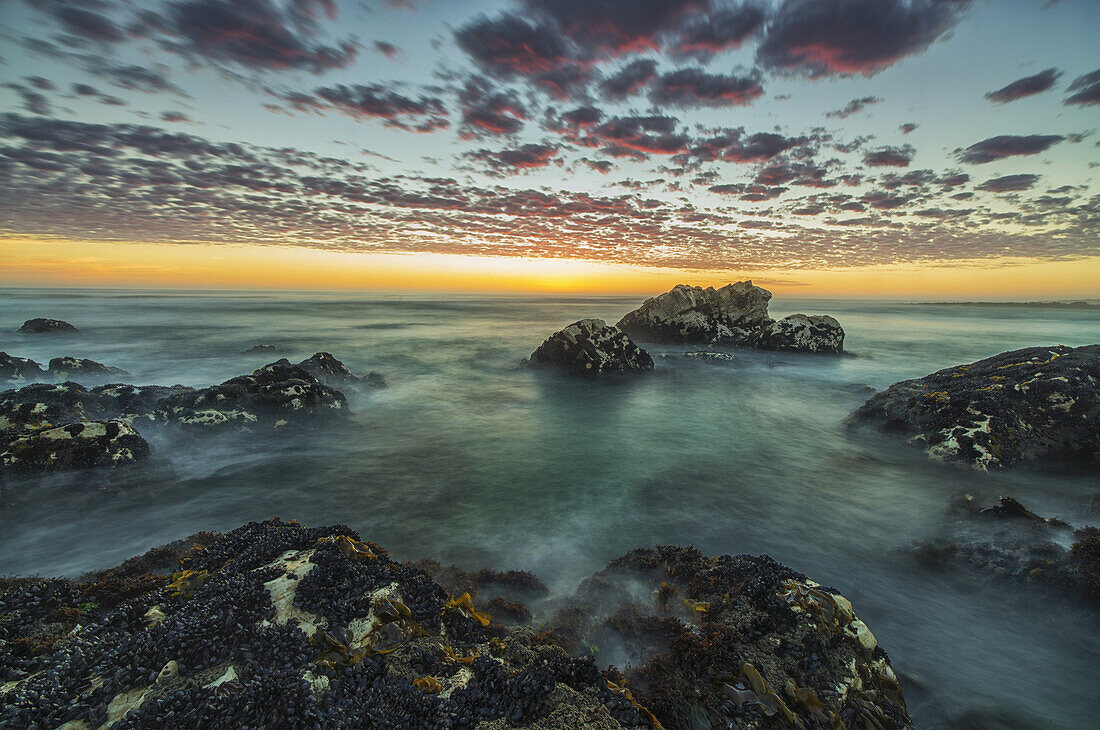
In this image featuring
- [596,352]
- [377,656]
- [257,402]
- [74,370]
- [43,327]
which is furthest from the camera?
[43,327]

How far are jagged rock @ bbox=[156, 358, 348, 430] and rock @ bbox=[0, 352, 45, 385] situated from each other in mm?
12137

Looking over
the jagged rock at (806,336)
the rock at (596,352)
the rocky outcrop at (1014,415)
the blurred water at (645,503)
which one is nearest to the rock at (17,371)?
the blurred water at (645,503)

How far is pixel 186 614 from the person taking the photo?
4.06 m

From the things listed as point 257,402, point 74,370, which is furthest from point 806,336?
Result: point 74,370

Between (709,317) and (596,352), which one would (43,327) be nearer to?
(596,352)

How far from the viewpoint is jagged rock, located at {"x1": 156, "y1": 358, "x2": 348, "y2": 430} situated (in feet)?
41.8

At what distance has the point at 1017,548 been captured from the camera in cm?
699

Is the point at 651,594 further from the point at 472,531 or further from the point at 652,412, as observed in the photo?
the point at 652,412

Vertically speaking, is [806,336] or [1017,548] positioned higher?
[806,336]

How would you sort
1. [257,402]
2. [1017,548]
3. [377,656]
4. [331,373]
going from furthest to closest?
1. [331,373]
2. [257,402]
3. [1017,548]
4. [377,656]

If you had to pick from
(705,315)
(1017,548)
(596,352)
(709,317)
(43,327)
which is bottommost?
(1017,548)

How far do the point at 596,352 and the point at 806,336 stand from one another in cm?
1884

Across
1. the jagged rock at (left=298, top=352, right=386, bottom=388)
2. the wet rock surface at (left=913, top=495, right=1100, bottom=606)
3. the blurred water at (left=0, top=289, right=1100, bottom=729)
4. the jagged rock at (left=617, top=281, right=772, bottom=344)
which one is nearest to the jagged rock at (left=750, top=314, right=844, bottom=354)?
the jagged rock at (left=617, top=281, right=772, bottom=344)

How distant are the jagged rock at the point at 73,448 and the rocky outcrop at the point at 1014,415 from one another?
2086 cm
